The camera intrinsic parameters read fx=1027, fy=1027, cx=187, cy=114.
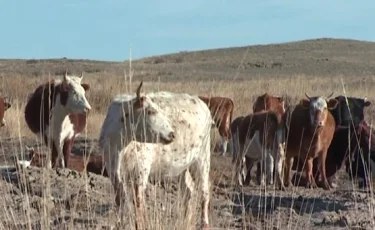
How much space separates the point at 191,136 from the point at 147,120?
3.37 feet

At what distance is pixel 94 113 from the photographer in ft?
82.0

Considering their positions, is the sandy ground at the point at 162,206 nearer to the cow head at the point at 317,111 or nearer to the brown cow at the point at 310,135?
the brown cow at the point at 310,135

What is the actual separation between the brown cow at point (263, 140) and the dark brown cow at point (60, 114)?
266 centimetres

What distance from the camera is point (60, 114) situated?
1600 centimetres

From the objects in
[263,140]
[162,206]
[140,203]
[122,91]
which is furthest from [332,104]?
[140,203]

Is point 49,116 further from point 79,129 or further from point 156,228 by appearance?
point 156,228

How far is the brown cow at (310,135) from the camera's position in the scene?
16.7 meters

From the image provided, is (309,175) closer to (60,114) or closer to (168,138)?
(60,114)

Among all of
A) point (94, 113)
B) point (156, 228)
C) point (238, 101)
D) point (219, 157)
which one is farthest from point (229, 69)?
point (156, 228)

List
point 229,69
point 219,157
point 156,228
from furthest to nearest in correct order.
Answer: point 229,69 < point 219,157 < point 156,228

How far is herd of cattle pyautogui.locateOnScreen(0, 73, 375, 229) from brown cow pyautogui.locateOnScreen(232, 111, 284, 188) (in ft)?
0.05

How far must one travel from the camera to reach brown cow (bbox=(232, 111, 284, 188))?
54.5ft

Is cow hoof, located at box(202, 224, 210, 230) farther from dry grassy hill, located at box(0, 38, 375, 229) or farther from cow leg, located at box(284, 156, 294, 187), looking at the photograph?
cow leg, located at box(284, 156, 294, 187)

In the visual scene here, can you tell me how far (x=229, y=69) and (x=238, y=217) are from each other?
163 ft
